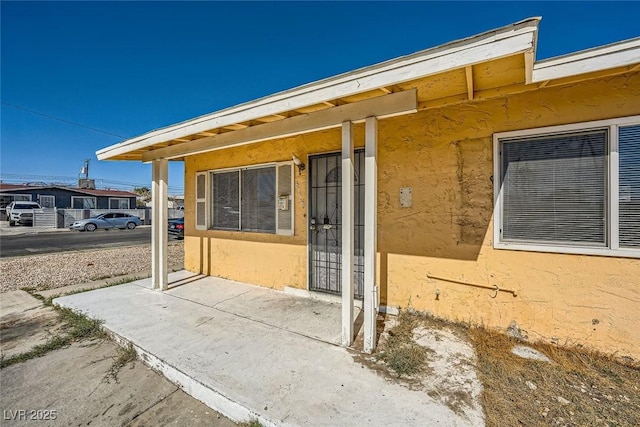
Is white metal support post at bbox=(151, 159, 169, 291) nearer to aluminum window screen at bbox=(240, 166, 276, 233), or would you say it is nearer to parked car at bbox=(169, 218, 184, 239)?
aluminum window screen at bbox=(240, 166, 276, 233)

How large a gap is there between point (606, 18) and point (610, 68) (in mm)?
3158

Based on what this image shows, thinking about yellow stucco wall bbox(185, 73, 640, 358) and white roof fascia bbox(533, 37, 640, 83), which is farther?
yellow stucco wall bbox(185, 73, 640, 358)

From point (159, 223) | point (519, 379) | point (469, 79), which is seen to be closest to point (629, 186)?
point (469, 79)

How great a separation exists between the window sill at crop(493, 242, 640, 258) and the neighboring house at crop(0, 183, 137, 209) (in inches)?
1420

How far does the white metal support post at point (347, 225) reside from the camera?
9.25ft

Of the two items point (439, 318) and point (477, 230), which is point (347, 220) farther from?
point (439, 318)

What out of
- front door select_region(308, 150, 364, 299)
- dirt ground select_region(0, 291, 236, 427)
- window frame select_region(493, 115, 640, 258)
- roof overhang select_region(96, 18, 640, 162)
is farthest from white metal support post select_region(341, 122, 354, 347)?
window frame select_region(493, 115, 640, 258)

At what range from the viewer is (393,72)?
2.21 m

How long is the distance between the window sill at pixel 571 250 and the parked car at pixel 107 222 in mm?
23417

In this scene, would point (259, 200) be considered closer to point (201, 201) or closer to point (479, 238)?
point (201, 201)

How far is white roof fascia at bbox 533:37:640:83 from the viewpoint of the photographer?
2.18 m

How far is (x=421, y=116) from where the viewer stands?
11.3 ft

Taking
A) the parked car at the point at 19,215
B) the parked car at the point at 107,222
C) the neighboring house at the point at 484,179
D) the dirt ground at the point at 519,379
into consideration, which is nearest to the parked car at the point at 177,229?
the parked car at the point at 107,222

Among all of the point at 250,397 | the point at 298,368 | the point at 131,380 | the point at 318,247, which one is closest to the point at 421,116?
the point at 318,247
